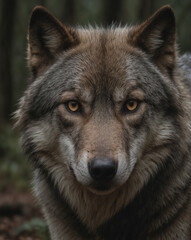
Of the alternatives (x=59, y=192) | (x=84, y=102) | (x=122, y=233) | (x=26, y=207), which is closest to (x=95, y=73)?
(x=84, y=102)

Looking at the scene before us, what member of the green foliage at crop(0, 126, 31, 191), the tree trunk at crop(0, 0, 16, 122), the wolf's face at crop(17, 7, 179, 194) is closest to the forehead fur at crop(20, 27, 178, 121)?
the wolf's face at crop(17, 7, 179, 194)

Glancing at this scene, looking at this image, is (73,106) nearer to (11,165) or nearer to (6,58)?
(11,165)

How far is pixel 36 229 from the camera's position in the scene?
6734 millimetres

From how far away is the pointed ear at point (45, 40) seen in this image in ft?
15.7

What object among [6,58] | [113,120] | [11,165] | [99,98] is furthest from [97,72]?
[6,58]

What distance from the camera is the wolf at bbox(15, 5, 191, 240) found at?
448 centimetres

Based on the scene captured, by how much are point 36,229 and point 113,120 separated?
310 cm

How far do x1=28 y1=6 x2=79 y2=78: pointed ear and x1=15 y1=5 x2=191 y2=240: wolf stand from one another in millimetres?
11

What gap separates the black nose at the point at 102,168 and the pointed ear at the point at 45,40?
156 centimetres

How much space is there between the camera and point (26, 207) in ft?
27.5

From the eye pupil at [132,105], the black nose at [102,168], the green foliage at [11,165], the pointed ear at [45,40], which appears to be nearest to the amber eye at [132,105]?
the eye pupil at [132,105]

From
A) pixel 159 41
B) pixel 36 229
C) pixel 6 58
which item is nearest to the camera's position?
pixel 159 41

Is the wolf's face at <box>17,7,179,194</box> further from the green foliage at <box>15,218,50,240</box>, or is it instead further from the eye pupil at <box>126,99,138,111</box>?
the green foliage at <box>15,218,50,240</box>

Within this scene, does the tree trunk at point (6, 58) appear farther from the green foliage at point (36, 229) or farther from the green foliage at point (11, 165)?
the green foliage at point (36, 229)
